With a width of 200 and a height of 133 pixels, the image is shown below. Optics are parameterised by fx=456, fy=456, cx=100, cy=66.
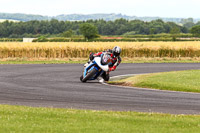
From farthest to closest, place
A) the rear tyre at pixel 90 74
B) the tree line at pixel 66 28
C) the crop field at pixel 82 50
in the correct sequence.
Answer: the tree line at pixel 66 28 < the crop field at pixel 82 50 < the rear tyre at pixel 90 74

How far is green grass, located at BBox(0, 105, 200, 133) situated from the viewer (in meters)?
9.70

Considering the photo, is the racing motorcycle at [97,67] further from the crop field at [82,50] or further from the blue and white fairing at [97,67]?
the crop field at [82,50]

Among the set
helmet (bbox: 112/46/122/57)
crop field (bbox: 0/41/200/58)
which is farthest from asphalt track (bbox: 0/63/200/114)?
crop field (bbox: 0/41/200/58)

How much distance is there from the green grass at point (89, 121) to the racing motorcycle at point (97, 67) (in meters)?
7.76

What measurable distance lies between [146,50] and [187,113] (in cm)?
3064

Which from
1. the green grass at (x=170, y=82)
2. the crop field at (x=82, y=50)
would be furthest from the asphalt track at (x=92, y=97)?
the crop field at (x=82, y=50)

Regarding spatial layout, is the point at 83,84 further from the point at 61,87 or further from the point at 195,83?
the point at 195,83

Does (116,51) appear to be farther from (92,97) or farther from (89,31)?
(89,31)

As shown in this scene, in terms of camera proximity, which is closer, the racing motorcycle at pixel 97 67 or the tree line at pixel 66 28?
the racing motorcycle at pixel 97 67

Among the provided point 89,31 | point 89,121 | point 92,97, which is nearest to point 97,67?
point 92,97

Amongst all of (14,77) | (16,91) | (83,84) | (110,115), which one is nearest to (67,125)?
(110,115)

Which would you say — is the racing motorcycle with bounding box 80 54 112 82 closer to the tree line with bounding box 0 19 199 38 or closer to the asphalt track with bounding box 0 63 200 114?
the asphalt track with bounding box 0 63 200 114

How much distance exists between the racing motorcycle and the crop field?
21612mm

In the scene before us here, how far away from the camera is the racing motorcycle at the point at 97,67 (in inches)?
790
